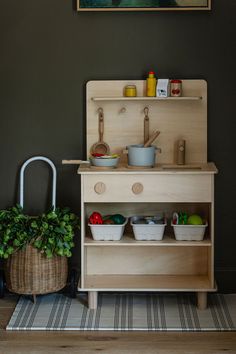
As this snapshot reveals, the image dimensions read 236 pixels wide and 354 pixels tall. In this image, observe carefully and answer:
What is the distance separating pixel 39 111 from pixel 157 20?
835 mm

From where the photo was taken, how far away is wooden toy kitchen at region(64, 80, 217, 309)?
13.0 feet

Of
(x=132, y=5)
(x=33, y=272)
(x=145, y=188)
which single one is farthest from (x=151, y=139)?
→ (x=33, y=272)

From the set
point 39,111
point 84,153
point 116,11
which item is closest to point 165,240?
point 84,153

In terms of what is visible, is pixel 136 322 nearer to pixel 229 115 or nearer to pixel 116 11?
pixel 229 115

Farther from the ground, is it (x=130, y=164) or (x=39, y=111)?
(x=39, y=111)

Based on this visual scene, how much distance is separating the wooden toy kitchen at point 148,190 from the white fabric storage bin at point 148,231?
0.08ft

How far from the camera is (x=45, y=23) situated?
13.7 feet

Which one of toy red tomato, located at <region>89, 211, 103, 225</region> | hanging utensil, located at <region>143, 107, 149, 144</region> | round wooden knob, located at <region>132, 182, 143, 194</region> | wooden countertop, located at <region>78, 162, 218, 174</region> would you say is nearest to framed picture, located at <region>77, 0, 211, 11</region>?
hanging utensil, located at <region>143, 107, 149, 144</region>

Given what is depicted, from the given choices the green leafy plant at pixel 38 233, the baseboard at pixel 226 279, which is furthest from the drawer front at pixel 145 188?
the baseboard at pixel 226 279

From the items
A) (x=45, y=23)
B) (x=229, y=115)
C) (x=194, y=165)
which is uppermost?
(x=45, y=23)

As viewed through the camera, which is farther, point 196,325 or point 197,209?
point 197,209

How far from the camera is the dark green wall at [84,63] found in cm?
417

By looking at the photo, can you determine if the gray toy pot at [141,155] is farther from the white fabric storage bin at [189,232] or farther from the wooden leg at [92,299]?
the wooden leg at [92,299]

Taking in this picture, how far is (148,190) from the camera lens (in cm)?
396
